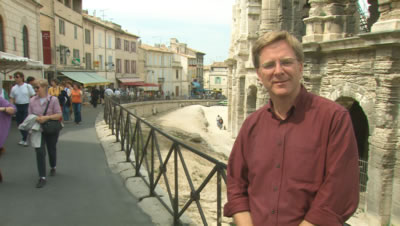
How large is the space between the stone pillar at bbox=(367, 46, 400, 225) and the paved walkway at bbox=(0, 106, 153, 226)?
7706mm

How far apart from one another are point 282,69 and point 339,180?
639mm

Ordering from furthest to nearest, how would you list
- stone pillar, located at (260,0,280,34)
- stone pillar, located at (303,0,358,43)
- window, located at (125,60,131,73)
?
window, located at (125,60,131,73)
stone pillar, located at (260,0,280,34)
stone pillar, located at (303,0,358,43)

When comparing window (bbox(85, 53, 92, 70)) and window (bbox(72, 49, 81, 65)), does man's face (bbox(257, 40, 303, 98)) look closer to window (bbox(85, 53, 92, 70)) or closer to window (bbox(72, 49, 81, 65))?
window (bbox(72, 49, 81, 65))

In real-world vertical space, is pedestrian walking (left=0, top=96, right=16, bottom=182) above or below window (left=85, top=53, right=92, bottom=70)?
below

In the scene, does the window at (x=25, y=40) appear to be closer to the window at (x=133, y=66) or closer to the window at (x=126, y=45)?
the window at (x=126, y=45)

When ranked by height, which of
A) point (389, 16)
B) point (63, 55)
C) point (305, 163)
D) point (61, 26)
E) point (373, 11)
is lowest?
point (305, 163)

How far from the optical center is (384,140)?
9.57 m

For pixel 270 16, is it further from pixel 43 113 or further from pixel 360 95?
pixel 43 113

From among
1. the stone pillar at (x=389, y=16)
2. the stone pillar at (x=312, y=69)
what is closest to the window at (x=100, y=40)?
the stone pillar at (x=312, y=69)

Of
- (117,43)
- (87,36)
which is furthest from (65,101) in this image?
(117,43)

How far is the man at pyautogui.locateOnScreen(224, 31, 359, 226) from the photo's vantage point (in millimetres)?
1593

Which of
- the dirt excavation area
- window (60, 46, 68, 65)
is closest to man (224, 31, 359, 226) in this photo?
the dirt excavation area

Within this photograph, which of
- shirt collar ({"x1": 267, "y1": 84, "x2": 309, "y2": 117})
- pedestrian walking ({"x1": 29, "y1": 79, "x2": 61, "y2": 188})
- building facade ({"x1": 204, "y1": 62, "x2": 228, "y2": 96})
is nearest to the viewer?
shirt collar ({"x1": 267, "y1": 84, "x2": 309, "y2": 117})

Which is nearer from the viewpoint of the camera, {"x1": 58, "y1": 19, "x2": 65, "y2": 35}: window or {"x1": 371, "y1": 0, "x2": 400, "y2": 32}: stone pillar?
{"x1": 371, "y1": 0, "x2": 400, "y2": 32}: stone pillar
